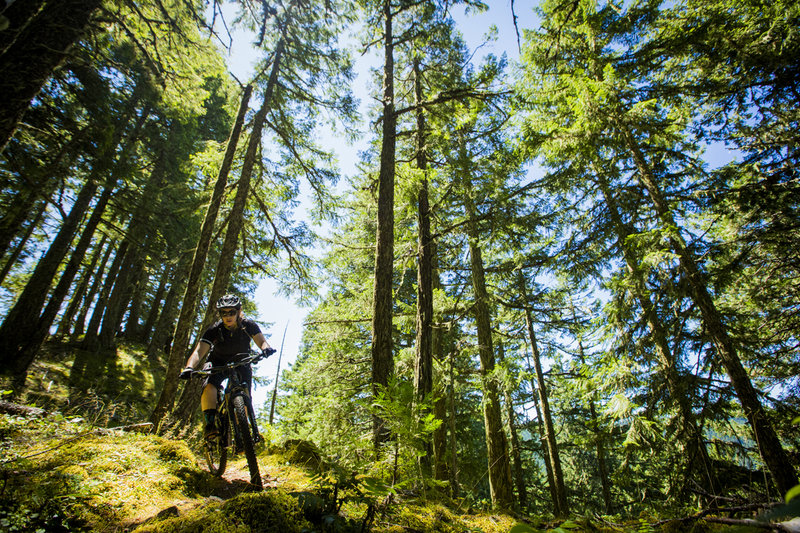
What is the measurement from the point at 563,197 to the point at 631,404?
5620mm

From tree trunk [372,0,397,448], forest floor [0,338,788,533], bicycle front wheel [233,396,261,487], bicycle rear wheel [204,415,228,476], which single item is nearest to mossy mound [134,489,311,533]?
forest floor [0,338,788,533]

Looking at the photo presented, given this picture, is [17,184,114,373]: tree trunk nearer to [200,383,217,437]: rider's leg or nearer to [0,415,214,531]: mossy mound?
[0,415,214,531]: mossy mound

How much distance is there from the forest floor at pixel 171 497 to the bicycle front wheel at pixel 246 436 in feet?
0.70

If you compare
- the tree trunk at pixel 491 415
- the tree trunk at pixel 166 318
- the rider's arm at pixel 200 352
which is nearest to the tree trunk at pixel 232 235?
the rider's arm at pixel 200 352

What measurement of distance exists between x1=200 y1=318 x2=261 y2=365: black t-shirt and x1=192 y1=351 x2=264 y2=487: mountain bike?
0.59ft

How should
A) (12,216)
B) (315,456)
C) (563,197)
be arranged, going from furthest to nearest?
(563,197) → (12,216) → (315,456)

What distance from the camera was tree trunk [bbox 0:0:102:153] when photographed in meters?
4.34

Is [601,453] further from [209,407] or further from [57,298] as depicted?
[57,298]

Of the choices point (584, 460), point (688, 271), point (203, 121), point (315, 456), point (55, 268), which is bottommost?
point (584, 460)

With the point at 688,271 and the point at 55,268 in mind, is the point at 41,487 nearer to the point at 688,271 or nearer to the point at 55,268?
the point at 688,271

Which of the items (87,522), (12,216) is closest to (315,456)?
(87,522)

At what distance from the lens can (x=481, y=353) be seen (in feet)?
28.5

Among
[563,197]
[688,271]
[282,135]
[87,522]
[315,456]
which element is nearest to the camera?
[87,522]

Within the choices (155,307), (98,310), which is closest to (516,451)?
(98,310)
